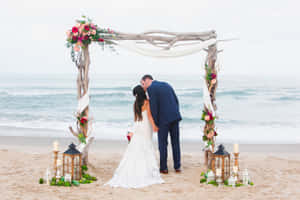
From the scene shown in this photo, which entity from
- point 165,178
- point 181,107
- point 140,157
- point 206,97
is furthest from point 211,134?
point 181,107

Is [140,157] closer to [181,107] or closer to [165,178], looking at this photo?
[165,178]

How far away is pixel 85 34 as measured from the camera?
5.70 m

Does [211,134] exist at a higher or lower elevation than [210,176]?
higher

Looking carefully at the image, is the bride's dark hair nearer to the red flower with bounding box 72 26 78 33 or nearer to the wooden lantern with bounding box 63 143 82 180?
the wooden lantern with bounding box 63 143 82 180

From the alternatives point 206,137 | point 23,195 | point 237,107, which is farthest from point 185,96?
point 23,195

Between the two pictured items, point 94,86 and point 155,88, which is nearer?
point 155,88

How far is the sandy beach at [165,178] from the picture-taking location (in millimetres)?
4705

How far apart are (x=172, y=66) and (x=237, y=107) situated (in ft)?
44.3

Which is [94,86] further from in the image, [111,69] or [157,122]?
[157,122]

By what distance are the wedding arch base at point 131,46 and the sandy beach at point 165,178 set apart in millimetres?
787

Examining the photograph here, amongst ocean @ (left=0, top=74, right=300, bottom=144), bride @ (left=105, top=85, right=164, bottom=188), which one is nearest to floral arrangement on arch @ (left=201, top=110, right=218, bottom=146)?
bride @ (left=105, top=85, right=164, bottom=188)

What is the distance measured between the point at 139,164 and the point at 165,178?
1.94ft

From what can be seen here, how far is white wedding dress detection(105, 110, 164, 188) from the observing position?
5234 mm

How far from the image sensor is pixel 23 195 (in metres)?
4.55
